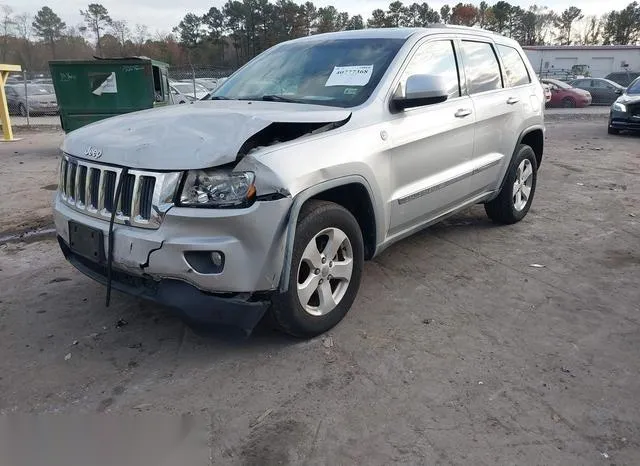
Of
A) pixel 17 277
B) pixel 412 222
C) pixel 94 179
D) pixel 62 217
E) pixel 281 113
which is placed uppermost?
pixel 281 113

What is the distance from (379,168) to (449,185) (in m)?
1.05

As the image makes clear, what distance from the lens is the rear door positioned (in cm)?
475

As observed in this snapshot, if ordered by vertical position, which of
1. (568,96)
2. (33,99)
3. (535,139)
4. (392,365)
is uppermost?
(33,99)

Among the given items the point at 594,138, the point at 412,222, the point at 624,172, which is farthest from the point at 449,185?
the point at 594,138

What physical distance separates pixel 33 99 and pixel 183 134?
Answer: 870 inches

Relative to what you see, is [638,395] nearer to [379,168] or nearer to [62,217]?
[379,168]

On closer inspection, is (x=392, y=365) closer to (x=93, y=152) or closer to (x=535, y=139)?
(x=93, y=152)

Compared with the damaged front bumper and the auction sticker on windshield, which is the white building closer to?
the auction sticker on windshield

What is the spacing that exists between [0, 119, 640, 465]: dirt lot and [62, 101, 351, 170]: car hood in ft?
3.83

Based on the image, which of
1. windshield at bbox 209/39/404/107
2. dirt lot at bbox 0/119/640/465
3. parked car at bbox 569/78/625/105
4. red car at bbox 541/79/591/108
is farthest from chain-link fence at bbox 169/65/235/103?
parked car at bbox 569/78/625/105

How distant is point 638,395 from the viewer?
284 centimetres

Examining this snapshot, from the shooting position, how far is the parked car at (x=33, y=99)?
2177cm

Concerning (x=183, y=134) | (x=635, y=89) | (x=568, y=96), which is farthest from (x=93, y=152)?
(x=568, y=96)

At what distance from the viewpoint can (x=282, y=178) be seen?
9.41 ft
